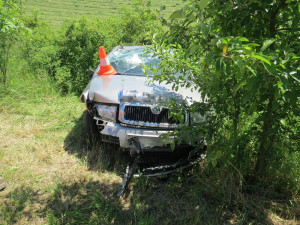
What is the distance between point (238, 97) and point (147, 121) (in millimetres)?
1128

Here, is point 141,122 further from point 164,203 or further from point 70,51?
point 70,51

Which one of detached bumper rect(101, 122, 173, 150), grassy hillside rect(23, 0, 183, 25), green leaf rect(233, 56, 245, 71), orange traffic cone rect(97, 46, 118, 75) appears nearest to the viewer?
green leaf rect(233, 56, 245, 71)

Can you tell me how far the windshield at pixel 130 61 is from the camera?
3.99 meters

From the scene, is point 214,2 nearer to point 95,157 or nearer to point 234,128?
point 234,128

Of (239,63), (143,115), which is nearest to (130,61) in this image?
(143,115)

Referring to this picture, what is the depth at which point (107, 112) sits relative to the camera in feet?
10.3

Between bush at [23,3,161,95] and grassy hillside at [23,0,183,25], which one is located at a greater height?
grassy hillside at [23,0,183,25]

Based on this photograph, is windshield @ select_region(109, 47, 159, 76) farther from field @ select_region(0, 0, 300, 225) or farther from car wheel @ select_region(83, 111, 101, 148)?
field @ select_region(0, 0, 300, 225)

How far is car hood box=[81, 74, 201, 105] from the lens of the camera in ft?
10.2

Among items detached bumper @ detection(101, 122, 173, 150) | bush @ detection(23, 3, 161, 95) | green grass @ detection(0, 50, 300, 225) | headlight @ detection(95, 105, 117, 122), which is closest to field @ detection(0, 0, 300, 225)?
green grass @ detection(0, 50, 300, 225)

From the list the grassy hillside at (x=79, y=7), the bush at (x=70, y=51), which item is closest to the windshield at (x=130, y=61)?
the bush at (x=70, y=51)

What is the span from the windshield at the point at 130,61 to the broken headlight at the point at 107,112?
931 mm

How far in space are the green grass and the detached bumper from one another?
40cm

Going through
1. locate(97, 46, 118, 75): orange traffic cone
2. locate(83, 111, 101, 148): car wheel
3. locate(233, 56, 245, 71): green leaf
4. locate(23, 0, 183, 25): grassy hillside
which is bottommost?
locate(83, 111, 101, 148): car wheel
